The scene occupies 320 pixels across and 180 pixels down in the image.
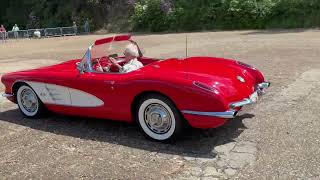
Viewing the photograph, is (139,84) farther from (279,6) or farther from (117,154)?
(279,6)

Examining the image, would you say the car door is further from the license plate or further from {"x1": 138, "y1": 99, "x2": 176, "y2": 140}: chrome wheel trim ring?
Result: the license plate

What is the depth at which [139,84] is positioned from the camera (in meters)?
5.30

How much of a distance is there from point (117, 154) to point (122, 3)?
29.9 metres

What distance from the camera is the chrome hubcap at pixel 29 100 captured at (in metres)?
6.66

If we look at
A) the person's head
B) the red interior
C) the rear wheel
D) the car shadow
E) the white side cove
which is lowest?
the car shadow

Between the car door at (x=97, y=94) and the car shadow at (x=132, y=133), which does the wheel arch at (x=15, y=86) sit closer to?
the car shadow at (x=132, y=133)

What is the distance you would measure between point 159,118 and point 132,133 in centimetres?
66

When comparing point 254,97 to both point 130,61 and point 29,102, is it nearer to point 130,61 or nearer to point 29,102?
point 130,61

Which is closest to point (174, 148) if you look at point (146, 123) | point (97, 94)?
point (146, 123)

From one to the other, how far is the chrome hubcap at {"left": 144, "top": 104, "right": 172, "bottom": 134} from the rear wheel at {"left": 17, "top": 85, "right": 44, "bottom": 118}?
1968mm

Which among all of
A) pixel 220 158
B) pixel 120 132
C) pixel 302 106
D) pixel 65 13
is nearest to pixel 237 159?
pixel 220 158

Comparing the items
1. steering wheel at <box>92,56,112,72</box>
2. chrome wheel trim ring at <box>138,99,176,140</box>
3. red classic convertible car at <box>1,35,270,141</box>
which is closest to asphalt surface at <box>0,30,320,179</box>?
chrome wheel trim ring at <box>138,99,176,140</box>

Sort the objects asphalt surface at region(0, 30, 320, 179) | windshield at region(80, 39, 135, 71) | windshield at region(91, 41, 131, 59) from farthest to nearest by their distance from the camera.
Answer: windshield at region(91, 41, 131, 59) → windshield at region(80, 39, 135, 71) → asphalt surface at region(0, 30, 320, 179)

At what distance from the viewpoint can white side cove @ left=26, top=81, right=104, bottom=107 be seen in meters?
5.90
